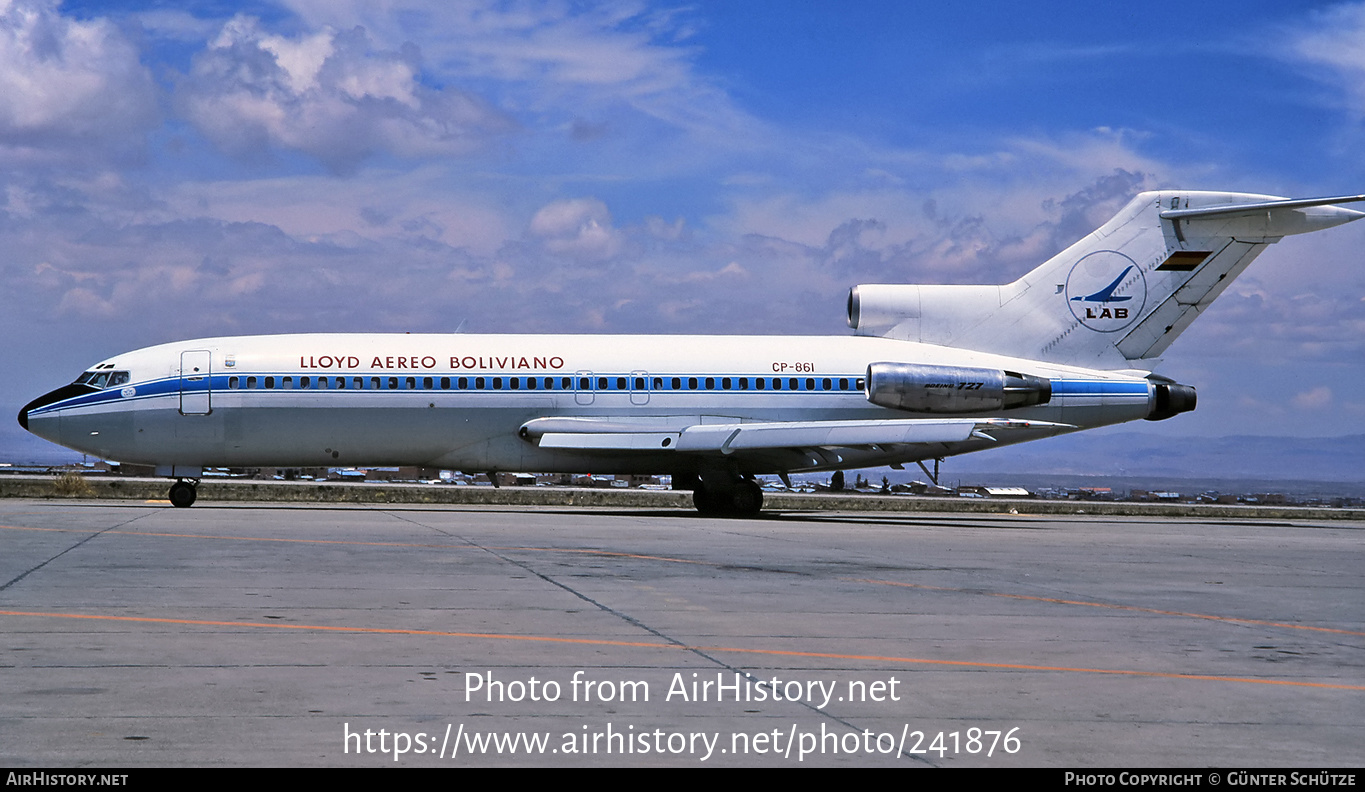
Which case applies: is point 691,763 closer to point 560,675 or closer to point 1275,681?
point 560,675

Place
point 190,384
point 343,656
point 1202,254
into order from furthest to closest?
point 1202,254
point 190,384
point 343,656

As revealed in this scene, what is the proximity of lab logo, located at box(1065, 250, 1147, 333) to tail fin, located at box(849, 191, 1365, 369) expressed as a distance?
1.0 inches

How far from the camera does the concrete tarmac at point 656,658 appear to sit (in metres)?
6.47

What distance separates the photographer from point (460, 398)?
3016 centimetres

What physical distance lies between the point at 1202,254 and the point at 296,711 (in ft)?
98.2

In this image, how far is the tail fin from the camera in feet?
106

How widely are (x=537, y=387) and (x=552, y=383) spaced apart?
37cm

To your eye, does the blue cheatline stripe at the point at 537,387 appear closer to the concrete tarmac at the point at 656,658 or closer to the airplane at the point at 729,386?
the airplane at the point at 729,386

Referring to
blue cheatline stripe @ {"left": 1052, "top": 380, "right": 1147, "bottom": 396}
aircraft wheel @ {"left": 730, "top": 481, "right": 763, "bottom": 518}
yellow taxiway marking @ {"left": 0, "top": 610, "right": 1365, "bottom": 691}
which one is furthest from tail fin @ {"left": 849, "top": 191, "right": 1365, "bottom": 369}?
yellow taxiway marking @ {"left": 0, "top": 610, "right": 1365, "bottom": 691}

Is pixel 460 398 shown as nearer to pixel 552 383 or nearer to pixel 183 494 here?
pixel 552 383

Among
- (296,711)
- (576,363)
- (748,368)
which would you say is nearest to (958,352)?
(748,368)

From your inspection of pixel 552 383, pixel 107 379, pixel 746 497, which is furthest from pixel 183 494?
pixel 746 497

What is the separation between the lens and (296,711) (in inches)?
276

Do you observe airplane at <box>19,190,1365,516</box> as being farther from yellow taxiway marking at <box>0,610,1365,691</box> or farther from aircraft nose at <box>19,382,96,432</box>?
yellow taxiway marking at <box>0,610,1365,691</box>
